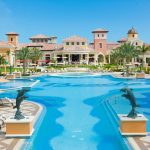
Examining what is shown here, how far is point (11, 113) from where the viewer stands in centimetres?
1554

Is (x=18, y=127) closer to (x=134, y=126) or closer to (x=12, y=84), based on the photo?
(x=134, y=126)

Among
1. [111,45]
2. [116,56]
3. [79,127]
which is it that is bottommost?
[79,127]

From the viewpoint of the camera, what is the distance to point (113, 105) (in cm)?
1881

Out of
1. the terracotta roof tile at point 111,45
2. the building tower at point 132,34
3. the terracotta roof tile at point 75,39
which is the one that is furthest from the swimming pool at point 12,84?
the building tower at point 132,34

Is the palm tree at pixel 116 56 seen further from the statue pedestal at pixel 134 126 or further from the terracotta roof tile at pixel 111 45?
the statue pedestal at pixel 134 126

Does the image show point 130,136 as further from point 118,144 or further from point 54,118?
point 54,118

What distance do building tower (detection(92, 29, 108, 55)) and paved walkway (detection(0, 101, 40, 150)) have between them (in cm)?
6691

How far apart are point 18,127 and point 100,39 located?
247ft

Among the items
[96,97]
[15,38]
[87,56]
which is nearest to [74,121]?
[96,97]

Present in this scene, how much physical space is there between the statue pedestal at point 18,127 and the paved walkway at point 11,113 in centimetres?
26

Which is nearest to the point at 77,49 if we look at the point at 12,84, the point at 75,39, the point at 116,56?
the point at 75,39

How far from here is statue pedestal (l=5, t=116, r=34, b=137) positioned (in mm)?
11594

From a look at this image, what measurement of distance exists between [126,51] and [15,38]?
39.8 m

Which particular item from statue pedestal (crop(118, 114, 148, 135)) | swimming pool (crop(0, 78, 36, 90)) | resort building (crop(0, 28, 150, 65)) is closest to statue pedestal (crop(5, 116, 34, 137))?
statue pedestal (crop(118, 114, 148, 135))
